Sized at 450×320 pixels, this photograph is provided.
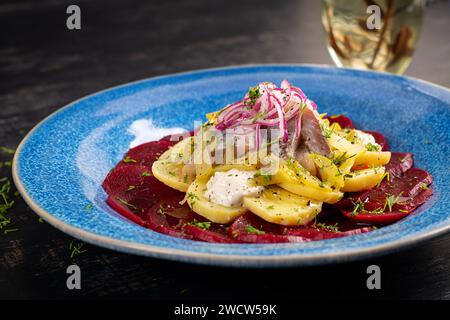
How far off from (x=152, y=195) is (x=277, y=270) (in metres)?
0.79

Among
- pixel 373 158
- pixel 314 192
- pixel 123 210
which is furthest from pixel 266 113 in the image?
pixel 123 210

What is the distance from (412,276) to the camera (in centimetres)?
256

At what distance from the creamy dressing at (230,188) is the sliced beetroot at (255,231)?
0.10m

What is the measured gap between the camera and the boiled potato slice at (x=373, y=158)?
3197mm

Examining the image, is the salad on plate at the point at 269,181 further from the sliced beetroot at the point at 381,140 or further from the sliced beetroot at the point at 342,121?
the sliced beetroot at the point at 342,121

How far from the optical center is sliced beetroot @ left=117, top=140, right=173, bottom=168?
3463mm

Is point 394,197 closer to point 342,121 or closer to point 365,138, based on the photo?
point 365,138

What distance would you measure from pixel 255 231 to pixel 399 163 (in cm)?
104

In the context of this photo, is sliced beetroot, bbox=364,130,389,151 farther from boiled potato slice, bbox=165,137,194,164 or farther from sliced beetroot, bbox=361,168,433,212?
boiled potato slice, bbox=165,137,194,164

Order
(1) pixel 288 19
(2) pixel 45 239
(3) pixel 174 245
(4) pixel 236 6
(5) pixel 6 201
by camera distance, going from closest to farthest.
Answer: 1. (3) pixel 174 245
2. (2) pixel 45 239
3. (5) pixel 6 201
4. (1) pixel 288 19
5. (4) pixel 236 6

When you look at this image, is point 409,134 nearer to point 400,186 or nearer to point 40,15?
point 400,186

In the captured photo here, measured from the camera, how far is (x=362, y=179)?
3.01m

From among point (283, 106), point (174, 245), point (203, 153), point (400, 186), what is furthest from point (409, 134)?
point (174, 245)

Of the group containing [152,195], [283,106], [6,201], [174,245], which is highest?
[283,106]
